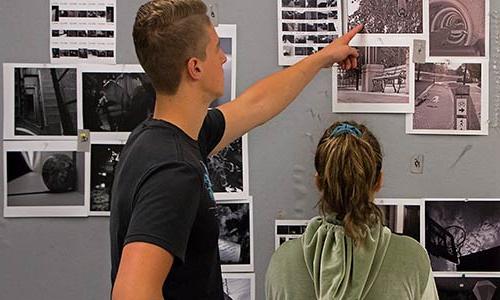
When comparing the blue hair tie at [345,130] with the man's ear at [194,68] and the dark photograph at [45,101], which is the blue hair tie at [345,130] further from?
the dark photograph at [45,101]

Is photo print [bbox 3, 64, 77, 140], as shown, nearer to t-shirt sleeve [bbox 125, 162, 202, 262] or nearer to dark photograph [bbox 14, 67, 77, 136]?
dark photograph [bbox 14, 67, 77, 136]

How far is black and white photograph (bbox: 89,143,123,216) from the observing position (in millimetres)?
1608

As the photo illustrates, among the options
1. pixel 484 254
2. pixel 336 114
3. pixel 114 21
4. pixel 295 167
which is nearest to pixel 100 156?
pixel 114 21

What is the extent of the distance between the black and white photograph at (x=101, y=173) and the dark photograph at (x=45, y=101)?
8 centimetres

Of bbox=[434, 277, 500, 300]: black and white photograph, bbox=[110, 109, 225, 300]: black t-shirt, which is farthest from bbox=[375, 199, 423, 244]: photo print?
bbox=[110, 109, 225, 300]: black t-shirt

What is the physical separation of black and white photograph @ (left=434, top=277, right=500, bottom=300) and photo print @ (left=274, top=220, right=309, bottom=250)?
0.33 m

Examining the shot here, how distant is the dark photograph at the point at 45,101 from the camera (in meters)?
1.59

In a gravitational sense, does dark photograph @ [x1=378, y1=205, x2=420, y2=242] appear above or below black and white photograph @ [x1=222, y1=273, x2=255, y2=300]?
above

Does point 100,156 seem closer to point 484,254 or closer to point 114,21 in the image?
point 114,21

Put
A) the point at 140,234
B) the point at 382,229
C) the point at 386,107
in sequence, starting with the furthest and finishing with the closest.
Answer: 1. the point at 386,107
2. the point at 382,229
3. the point at 140,234

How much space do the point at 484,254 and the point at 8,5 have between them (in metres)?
1.22

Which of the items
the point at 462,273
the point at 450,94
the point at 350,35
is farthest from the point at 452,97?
the point at 462,273

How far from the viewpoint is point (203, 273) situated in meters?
1.11

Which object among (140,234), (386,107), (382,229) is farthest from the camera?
(386,107)
